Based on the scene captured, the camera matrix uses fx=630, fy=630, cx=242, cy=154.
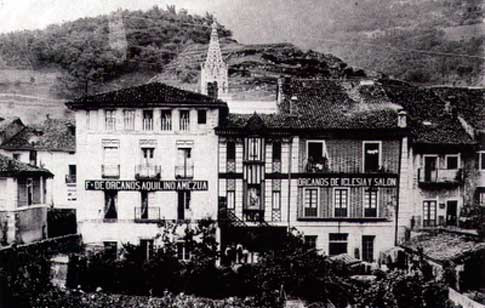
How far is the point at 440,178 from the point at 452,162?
0.55 m

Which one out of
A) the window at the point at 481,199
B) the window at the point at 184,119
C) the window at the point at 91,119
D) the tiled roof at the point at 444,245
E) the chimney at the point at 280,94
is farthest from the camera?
the chimney at the point at 280,94

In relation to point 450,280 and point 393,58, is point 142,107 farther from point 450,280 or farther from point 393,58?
point 450,280

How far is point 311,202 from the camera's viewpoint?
1574 cm

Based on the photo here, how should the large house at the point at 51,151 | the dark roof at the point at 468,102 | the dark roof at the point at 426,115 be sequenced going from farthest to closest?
the large house at the point at 51,151
the dark roof at the point at 468,102
the dark roof at the point at 426,115

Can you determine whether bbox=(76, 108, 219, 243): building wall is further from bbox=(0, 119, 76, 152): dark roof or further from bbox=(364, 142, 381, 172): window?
bbox=(0, 119, 76, 152): dark roof

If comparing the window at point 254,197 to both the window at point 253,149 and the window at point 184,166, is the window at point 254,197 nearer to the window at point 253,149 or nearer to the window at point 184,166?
the window at point 253,149

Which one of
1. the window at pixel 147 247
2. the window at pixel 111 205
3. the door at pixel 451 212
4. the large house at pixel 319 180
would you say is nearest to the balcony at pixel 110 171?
the window at pixel 111 205

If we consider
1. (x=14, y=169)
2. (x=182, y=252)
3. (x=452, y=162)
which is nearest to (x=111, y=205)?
(x=182, y=252)

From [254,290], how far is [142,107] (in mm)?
5451

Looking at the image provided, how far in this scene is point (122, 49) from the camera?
1898 cm

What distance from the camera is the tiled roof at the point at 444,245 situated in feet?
45.5

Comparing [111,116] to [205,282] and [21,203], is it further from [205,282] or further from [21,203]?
[205,282]

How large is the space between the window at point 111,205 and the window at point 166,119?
82.7 inches

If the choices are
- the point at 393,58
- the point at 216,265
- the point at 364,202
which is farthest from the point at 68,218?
the point at 393,58
